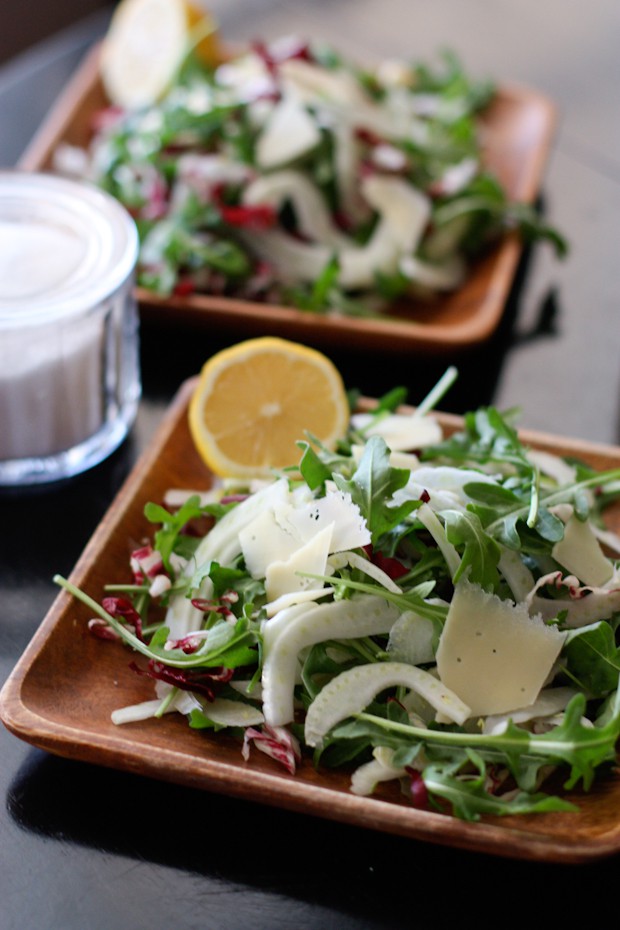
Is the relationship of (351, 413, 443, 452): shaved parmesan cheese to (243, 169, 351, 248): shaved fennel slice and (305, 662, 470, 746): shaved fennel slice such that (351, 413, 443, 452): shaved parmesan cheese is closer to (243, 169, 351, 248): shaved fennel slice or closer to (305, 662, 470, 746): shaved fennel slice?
(305, 662, 470, 746): shaved fennel slice

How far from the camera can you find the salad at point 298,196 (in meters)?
Result: 1.90

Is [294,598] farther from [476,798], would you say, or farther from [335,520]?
[476,798]

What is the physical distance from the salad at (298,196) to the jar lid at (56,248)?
238 mm

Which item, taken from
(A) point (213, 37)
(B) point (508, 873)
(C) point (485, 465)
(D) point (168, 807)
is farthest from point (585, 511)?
(A) point (213, 37)

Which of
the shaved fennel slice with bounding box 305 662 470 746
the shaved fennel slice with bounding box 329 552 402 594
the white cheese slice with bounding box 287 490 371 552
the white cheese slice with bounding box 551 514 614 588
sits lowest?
the shaved fennel slice with bounding box 305 662 470 746

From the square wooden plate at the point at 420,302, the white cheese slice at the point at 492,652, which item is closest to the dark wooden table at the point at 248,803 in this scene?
the square wooden plate at the point at 420,302

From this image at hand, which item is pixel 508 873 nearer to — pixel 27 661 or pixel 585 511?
pixel 585 511

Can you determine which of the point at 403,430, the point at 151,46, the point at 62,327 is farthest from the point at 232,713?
the point at 151,46

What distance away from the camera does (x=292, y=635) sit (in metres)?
1.10

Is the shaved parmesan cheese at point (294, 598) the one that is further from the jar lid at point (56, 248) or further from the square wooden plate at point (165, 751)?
the jar lid at point (56, 248)

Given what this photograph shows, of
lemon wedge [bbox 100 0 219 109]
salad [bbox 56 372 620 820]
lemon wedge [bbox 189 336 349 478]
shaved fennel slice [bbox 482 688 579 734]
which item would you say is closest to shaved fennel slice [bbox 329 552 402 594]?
salad [bbox 56 372 620 820]

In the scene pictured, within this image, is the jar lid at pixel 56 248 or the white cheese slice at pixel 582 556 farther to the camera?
the jar lid at pixel 56 248

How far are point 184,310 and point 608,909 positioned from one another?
3.52 feet

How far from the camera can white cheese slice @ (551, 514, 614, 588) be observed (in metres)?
1.19
